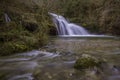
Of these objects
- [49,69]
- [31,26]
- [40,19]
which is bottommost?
[49,69]

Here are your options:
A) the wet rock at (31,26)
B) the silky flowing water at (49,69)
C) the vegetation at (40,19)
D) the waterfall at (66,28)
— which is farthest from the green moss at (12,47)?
the waterfall at (66,28)

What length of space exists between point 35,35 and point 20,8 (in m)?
2.12

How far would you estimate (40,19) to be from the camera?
460 inches

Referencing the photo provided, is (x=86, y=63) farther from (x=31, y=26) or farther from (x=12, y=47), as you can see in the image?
(x=31, y=26)

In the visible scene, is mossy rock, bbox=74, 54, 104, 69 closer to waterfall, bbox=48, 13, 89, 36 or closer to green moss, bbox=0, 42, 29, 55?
green moss, bbox=0, 42, 29, 55

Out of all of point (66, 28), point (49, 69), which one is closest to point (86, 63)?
point (49, 69)

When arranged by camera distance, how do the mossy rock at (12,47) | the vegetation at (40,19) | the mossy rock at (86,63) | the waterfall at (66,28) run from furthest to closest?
the waterfall at (66,28) < the vegetation at (40,19) < the mossy rock at (12,47) < the mossy rock at (86,63)

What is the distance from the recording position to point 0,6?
8.95 meters

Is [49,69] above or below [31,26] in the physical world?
below

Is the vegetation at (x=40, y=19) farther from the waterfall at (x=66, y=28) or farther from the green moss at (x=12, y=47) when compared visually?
the waterfall at (x=66, y=28)

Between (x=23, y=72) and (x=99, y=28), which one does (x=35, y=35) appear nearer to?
(x=23, y=72)

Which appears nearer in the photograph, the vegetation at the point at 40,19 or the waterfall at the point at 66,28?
the vegetation at the point at 40,19

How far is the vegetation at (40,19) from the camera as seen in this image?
336 inches

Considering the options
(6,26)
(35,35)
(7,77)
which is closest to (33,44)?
(35,35)
